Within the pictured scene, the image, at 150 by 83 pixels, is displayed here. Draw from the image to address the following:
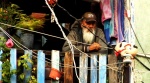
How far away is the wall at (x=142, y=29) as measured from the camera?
8.30 m

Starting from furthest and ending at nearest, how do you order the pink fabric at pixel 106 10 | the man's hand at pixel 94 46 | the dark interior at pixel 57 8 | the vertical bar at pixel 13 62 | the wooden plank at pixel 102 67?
the dark interior at pixel 57 8
the pink fabric at pixel 106 10
the man's hand at pixel 94 46
the wooden plank at pixel 102 67
the vertical bar at pixel 13 62

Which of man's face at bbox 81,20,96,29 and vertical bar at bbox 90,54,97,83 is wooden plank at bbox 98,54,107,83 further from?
man's face at bbox 81,20,96,29

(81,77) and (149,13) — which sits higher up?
(149,13)

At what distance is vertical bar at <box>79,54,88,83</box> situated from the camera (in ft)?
24.8

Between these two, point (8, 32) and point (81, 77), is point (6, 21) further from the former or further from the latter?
point (81, 77)

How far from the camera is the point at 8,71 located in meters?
7.37

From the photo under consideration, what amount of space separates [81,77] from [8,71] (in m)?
1.16

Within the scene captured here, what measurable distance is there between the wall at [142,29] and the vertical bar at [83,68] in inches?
45.8

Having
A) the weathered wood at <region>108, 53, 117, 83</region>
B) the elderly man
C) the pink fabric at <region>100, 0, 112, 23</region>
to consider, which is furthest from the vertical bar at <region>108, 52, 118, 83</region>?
the pink fabric at <region>100, 0, 112, 23</region>

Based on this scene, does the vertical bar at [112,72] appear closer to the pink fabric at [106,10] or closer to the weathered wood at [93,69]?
the weathered wood at [93,69]

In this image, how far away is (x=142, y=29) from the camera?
8320 millimetres

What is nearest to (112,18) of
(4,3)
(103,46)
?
(103,46)

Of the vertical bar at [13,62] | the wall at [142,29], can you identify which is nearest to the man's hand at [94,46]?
the wall at [142,29]

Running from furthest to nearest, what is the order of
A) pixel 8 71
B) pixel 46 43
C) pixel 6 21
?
pixel 46 43 → pixel 6 21 → pixel 8 71
